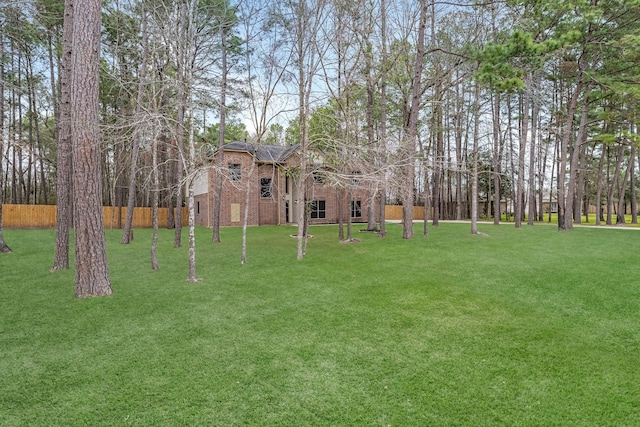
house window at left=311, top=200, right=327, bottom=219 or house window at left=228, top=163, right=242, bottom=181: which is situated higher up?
house window at left=228, top=163, right=242, bottom=181

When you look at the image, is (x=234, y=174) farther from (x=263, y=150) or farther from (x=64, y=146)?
(x=263, y=150)

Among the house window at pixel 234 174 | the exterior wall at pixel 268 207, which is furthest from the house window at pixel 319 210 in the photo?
the house window at pixel 234 174

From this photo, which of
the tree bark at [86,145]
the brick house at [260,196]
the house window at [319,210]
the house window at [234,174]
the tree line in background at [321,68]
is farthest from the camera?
the house window at [319,210]

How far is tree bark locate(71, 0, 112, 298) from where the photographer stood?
191 inches

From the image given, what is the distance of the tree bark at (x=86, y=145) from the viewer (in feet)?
16.0

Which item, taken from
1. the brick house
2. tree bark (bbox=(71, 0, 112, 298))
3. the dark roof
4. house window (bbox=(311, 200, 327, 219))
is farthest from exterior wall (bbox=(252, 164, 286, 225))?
tree bark (bbox=(71, 0, 112, 298))

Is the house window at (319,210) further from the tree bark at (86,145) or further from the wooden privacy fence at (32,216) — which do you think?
the tree bark at (86,145)

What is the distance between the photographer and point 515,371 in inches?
115

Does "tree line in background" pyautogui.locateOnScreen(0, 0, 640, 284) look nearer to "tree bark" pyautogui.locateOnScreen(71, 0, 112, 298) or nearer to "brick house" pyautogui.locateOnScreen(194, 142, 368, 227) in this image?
"tree bark" pyautogui.locateOnScreen(71, 0, 112, 298)

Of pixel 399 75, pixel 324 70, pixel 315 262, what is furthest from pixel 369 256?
pixel 399 75

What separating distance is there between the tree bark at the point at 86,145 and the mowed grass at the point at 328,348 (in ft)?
2.07

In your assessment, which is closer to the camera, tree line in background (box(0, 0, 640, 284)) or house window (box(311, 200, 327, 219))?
tree line in background (box(0, 0, 640, 284))

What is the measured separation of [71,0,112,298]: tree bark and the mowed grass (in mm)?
630

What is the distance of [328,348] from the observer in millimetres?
3432
